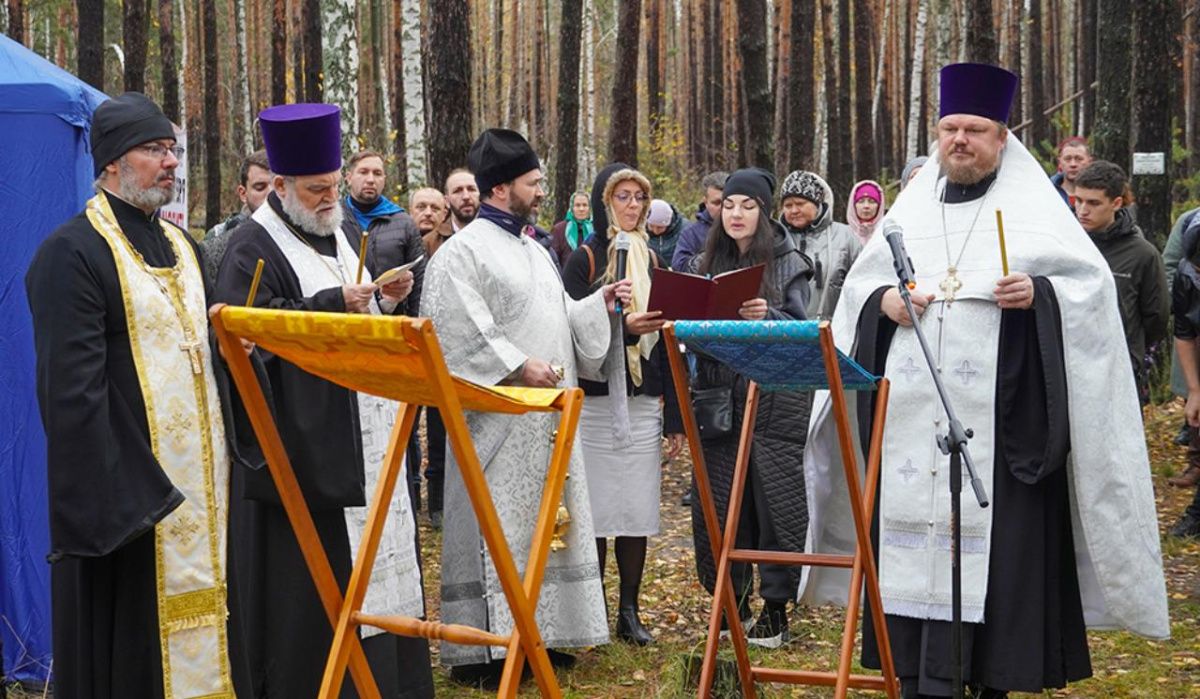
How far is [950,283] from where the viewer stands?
201 inches

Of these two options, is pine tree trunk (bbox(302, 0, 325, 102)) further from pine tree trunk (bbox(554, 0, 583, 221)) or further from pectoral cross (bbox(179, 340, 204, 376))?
pectoral cross (bbox(179, 340, 204, 376))

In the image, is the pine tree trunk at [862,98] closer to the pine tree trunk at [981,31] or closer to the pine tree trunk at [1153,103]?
the pine tree trunk at [981,31]

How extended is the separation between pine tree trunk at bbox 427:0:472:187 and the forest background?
1 centimetres

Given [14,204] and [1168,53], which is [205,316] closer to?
[14,204]

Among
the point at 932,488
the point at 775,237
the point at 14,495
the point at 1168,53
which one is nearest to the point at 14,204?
the point at 14,495

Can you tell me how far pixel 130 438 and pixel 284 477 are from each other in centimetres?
100

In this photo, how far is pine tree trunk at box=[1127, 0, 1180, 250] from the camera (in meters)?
11.5

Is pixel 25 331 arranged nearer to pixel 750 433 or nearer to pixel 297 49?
pixel 750 433

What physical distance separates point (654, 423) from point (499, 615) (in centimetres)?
143

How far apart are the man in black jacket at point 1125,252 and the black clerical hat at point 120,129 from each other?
5241mm

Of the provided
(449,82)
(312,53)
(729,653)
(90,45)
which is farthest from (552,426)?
(312,53)

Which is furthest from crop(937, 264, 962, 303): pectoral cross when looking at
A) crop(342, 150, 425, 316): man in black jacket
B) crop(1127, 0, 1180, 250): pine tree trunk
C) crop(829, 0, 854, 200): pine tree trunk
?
crop(829, 0, 854, 200): pine tree trunk

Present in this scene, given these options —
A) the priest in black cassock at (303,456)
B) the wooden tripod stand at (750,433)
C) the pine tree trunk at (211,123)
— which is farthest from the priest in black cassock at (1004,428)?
the pine tree trunk at (211,123)

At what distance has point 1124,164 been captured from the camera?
1206 centimetres
